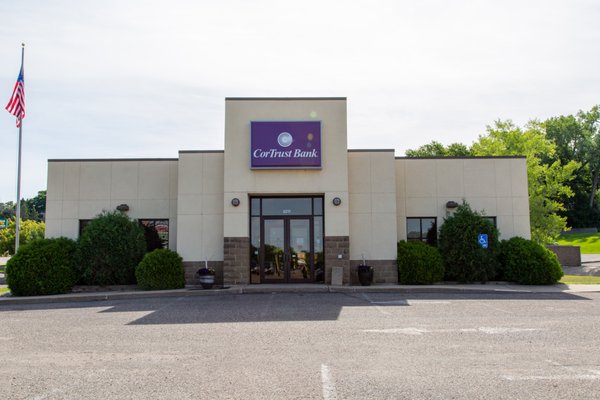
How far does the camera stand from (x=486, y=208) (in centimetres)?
2153

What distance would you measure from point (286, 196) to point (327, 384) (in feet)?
46.7

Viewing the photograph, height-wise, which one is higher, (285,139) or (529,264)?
(285,139)

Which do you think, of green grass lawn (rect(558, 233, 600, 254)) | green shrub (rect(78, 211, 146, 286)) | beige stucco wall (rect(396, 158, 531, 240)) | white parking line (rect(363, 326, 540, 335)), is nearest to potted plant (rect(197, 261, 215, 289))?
green shrub (rect(78, 211, 146, 286))

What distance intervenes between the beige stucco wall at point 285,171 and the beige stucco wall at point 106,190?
3.04 m

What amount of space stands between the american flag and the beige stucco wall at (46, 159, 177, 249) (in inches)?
115

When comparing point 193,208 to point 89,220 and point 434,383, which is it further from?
point 434,383

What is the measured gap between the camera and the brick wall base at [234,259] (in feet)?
63.0

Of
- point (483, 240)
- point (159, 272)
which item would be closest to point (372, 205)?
point (483, 240)

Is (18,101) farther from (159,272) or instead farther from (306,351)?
(306,351)

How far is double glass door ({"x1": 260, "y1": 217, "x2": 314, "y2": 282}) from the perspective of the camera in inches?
785

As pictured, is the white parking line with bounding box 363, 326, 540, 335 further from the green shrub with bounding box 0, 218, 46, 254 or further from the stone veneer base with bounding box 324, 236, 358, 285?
the green shrub with bounding box 0, 218, 46, 254

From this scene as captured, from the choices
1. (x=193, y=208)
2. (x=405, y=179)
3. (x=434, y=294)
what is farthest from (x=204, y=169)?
(x=434, y=294)

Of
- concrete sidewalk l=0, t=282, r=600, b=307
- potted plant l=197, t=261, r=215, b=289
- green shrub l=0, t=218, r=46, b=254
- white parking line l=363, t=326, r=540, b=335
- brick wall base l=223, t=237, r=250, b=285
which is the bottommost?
white parking line l=363, t=326, r=540, b=335

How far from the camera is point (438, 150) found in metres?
62.8
